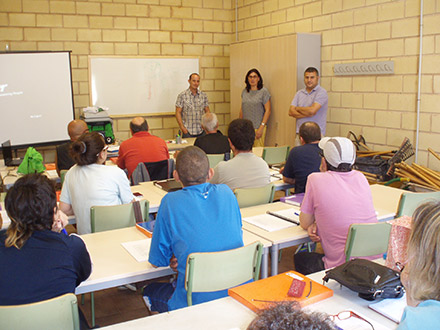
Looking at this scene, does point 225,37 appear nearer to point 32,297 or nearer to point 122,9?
point 122,9

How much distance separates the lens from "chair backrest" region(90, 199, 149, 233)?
10.0ft

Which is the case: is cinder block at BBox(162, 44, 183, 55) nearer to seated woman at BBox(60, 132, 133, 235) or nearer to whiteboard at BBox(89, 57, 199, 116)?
whiteboard at BBox(89, 57, 199, 116)

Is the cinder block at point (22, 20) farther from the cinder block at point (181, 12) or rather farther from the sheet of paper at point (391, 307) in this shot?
the sheet of paper at point (391, 307)

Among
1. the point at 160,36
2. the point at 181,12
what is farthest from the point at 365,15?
the point at 160,36

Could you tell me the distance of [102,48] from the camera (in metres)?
7.80

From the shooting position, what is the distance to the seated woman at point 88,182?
10.5 feet

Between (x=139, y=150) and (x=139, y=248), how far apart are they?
6.98 feet

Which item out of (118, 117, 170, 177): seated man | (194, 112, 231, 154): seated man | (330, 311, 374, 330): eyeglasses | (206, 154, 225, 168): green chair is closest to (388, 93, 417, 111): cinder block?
(194, 112, 231, 154): seated man

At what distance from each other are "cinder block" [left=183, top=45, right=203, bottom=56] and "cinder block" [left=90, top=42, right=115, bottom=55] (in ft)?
4.30

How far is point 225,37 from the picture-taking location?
890 cm

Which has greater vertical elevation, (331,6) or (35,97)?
(331,6)

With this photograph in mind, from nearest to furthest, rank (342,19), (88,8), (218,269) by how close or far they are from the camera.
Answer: (218,269), (342,19), (88,8)

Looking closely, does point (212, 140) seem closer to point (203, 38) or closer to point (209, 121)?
point (209, 121)

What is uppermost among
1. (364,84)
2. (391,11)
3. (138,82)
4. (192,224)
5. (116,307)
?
(391,11)
